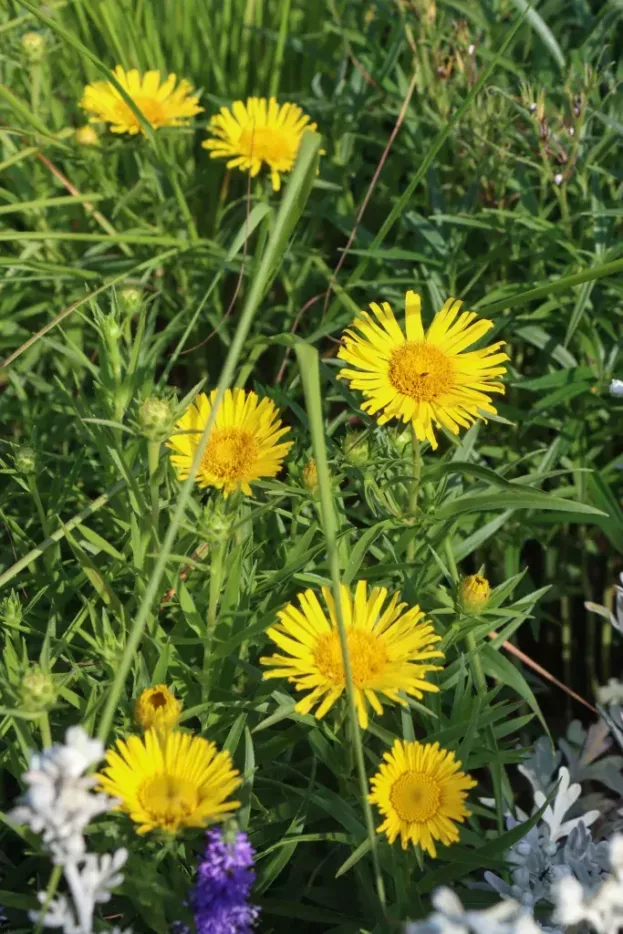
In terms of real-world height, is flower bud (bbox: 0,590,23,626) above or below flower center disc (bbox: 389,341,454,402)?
below

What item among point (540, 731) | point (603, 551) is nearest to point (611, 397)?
point (603, 551)

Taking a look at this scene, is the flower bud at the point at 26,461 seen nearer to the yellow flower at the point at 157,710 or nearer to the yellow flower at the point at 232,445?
the yellow flower at the point at 232,445

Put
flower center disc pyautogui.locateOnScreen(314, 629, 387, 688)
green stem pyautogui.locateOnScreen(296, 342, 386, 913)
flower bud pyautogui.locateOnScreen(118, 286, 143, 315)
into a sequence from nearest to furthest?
green stem pyautogui.locateOnScreen(296, 342, 386, 913)
flower center disc pyautogui.locateOnScreen(314, 629, 387, 688)
flower bud pyautogui.locateOnScreen(118, 286, 143, 315)

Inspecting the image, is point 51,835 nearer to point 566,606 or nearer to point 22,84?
point 566,606

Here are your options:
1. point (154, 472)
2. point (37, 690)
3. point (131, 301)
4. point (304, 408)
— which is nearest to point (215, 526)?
point (154, 472)

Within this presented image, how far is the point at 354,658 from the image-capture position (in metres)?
0.75

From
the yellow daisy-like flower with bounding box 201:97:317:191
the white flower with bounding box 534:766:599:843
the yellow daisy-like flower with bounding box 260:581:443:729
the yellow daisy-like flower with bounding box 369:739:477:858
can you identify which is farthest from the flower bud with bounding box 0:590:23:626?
the yellow daisy-like flower with bounding box 201:97:317:191

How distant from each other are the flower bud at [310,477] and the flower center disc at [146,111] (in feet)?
2.10

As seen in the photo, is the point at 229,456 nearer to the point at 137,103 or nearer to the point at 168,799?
the point at 168,799

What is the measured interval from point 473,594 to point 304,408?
1.44 feet

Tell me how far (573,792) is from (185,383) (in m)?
0.82

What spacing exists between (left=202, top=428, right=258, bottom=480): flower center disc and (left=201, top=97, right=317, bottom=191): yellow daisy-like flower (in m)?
0.47

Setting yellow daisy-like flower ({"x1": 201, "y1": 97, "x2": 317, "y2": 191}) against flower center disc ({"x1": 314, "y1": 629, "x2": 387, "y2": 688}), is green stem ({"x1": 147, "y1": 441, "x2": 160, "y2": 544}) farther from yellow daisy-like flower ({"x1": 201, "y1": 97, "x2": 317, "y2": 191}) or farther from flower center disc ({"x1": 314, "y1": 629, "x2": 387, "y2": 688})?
yellow daisy-like flower ({"x1": 201, "y1": 97, "x2": 317, "y2": 191})

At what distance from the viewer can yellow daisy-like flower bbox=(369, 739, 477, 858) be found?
2.34ft
